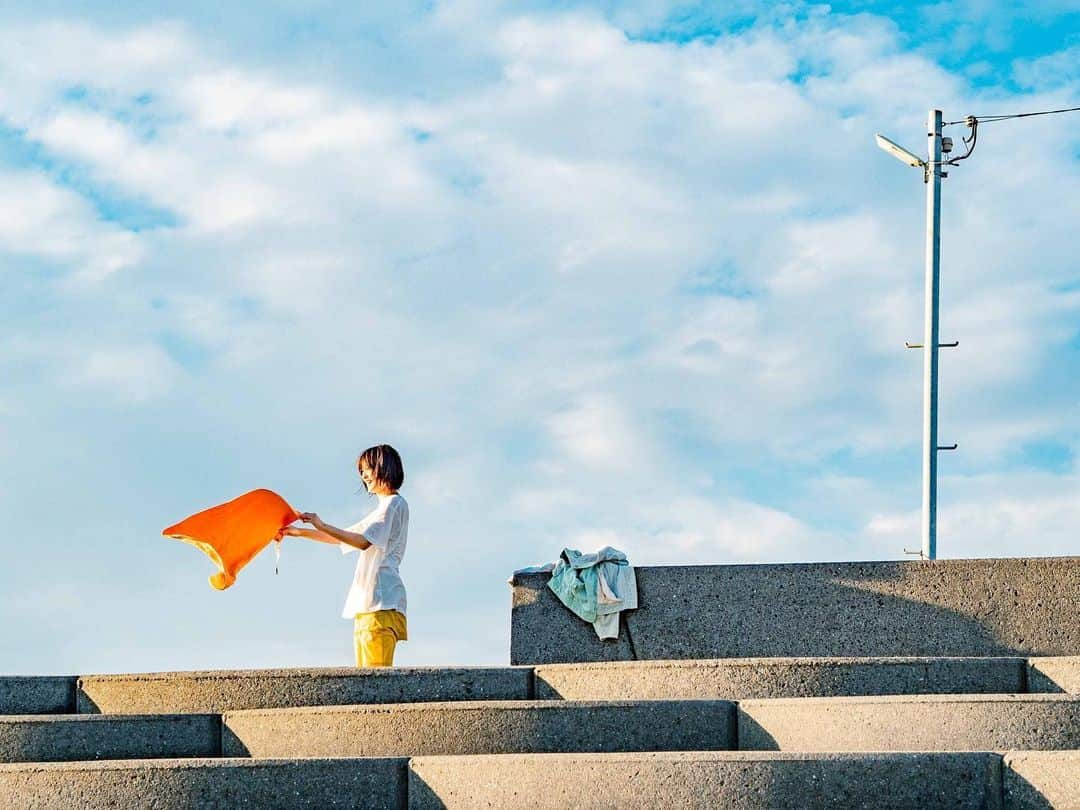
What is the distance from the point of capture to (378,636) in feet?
30.3

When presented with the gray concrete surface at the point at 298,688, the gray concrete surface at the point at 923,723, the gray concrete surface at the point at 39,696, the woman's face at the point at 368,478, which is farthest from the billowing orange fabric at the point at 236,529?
the gray concrete surface at the point at 923,723

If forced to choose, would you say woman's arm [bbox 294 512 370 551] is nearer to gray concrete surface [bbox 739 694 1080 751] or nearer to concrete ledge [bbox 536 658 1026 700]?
concrete ledge [bbox 536 658 1026 700]

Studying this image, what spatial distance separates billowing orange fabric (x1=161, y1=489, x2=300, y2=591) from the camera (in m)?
9.86

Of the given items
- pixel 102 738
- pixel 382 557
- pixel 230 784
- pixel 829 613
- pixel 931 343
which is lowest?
pixel 230 784

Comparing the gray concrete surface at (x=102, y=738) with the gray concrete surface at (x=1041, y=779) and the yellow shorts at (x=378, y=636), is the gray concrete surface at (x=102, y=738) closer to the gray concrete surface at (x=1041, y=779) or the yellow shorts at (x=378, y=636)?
the yellow shorts at (x=378, y=636)

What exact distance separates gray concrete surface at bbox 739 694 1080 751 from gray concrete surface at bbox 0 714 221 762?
9.97 feet

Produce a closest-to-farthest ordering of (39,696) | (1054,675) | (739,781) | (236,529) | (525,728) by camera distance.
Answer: (739,781) → (525,728) → (1054,675) → (39,696) → (236,529)

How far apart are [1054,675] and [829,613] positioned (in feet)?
8.00

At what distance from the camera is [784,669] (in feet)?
28.4

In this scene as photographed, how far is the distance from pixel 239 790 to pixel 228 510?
310 centimetres

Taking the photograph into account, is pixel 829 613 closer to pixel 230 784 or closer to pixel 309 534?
pixel 309 534

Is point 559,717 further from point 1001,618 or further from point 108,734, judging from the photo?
point 1001,618

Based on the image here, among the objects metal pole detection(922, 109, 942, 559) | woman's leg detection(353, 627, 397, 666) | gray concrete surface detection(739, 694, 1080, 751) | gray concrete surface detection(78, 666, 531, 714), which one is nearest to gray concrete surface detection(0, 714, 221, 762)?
gray concrete surface detection(78, 666, 531, 714)

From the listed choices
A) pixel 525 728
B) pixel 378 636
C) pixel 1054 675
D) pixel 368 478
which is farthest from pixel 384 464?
pixel 1054 675
